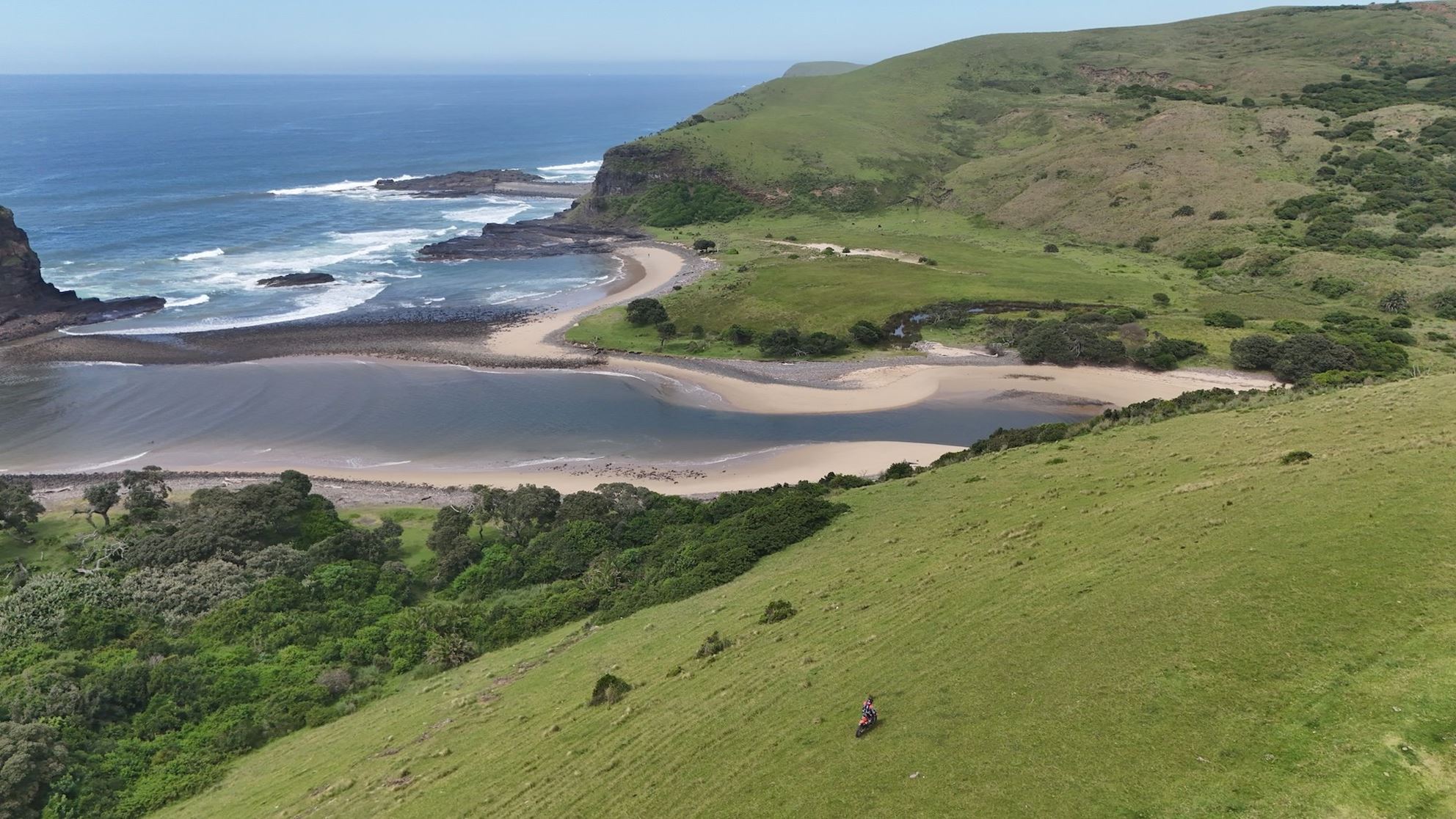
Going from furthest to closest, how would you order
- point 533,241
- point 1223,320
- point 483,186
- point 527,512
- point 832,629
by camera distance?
1. point 483,186
2. point 533,241
3. point 1223,320
4. point 527,512
5. point 832,629

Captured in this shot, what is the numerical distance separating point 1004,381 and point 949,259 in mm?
38462

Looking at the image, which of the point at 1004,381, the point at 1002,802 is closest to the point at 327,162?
the point at 1004,381

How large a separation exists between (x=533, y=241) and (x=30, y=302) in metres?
59.0

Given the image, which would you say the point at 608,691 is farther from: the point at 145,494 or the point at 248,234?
the point at 248,234

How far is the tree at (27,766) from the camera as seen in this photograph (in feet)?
68.0

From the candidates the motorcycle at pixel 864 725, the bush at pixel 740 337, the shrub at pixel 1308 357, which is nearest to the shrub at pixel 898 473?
the motorcycle at pixel 864 725

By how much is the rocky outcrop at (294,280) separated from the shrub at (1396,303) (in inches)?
4350

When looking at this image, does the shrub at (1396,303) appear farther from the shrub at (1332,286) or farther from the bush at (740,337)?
the bush at (740,337)

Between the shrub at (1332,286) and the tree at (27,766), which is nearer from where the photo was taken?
the tree at (27,766)

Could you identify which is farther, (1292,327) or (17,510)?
(1292,327)

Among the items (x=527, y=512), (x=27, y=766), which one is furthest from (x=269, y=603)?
(x=527, y=512)

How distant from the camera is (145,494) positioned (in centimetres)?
4006

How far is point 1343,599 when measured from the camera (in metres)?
17.7

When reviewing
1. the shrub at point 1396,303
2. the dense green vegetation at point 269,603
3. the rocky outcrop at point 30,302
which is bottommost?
the dense green vegetation at point 269,603
